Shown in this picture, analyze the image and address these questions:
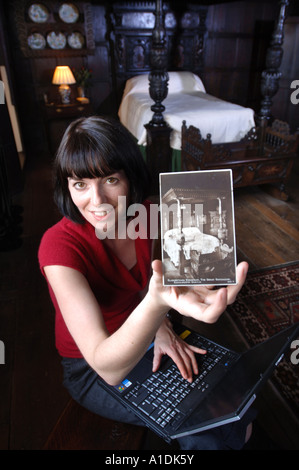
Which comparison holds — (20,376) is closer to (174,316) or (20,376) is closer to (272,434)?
(174,316)

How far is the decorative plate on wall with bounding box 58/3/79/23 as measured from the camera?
4180 millimetres

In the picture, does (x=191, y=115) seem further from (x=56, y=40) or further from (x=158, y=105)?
(x=56, y=40)

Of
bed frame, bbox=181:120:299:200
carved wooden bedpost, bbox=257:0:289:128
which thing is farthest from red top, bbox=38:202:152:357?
carved wooden bedpost, bbox=257:0:289:128

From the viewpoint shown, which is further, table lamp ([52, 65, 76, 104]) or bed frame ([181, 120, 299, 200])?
table lamp ([52, 65, 76, 104])

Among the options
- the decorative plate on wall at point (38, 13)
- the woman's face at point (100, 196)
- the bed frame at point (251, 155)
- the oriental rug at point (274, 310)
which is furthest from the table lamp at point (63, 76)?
the woman's face at point (100, 196)

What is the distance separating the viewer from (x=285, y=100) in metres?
5.18

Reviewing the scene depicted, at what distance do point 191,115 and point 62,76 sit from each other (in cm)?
191

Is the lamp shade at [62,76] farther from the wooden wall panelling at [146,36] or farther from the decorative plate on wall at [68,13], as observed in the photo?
the wooden wall panelling at [146,36]

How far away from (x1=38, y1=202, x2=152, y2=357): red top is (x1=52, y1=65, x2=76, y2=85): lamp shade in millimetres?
3690

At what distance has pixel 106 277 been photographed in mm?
964

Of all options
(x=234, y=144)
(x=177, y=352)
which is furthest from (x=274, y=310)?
(x=234, y=144)

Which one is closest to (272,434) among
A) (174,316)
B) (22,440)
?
(174,316)

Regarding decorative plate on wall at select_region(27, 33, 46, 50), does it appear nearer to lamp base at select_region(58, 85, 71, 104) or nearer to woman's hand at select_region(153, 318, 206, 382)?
lamp base at select_region(58, 85, 71, 104)
